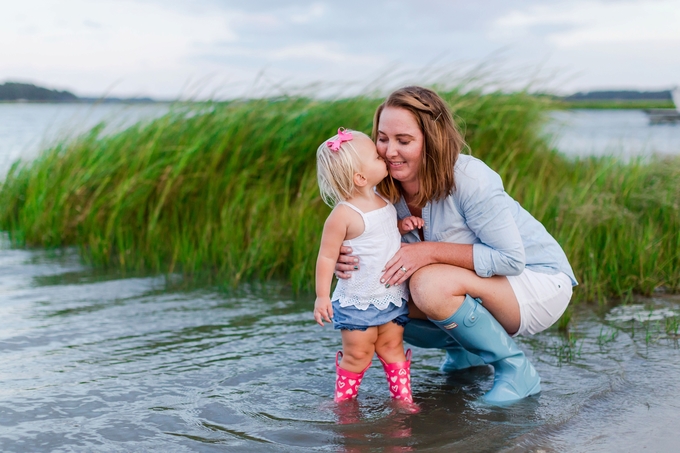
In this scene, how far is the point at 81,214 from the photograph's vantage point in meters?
6.25

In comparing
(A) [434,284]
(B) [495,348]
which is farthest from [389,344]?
(B) [495,348]

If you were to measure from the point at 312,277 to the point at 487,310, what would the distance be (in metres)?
1.99

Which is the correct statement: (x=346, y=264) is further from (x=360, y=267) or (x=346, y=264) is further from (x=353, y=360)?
(x=353, y=360)

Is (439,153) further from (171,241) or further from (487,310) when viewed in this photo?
(171,241)

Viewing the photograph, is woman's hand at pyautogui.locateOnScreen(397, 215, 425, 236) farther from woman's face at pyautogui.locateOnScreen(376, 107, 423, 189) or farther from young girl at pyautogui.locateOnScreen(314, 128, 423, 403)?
woman's face at pyautogui.locateOnScreen(376, 107, 423, 189)

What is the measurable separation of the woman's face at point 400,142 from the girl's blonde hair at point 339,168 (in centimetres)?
17

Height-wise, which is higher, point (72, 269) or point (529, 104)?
point (529, 104)

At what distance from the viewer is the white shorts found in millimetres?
3020

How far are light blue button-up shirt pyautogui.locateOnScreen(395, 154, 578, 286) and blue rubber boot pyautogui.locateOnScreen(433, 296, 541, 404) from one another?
19cm

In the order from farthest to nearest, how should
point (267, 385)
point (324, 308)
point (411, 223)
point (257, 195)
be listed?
point (257, 195) → point (267, 385) → point (411, 223) → point (324, 308)

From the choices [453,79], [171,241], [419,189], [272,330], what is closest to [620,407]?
[419,189]

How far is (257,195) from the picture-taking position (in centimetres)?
583

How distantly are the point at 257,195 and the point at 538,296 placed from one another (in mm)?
3248

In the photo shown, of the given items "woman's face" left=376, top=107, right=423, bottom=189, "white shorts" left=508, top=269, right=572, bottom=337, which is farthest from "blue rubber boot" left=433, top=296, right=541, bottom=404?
"woman's face" left=376, top=107, right=423, bottom=189
